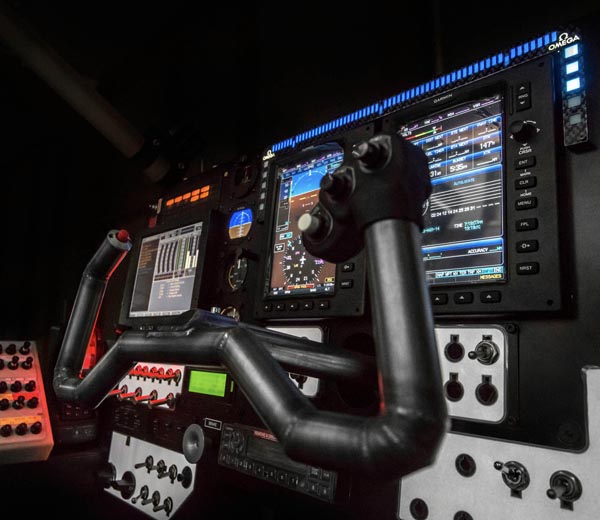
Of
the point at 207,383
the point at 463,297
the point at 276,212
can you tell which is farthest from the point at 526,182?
the point at 207,383

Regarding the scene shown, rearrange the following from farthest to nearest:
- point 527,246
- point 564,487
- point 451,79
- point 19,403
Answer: point 19,403 → point 451,79 → point 527,246 → point 564,487

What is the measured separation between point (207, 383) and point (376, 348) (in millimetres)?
1227

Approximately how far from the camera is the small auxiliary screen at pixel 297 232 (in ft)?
4.38

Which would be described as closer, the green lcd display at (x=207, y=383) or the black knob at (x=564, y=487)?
the black knob at (x=564, y=487)

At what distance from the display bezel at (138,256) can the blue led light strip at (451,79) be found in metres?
0.56

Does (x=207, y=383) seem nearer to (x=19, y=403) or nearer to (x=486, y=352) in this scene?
(x=19, y=403)

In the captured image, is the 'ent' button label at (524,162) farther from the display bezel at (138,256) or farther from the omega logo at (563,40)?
the display bezel at (138,256)

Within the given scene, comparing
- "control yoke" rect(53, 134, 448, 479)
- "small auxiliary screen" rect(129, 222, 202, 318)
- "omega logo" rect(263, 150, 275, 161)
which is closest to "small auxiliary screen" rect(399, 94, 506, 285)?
"control yoke" rect(53, 134, 448, 479)

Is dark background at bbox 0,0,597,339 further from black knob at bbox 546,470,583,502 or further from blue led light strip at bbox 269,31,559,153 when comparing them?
black knob at bbox 546,470,583,502

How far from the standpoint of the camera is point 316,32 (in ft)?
6.68

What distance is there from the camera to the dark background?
165 centimetres

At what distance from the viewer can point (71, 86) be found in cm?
222

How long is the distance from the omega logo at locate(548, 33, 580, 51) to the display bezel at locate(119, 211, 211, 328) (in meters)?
1.21

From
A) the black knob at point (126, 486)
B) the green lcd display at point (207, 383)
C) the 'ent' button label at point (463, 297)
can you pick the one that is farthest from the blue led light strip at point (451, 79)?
the black knob at point (126, 486)
